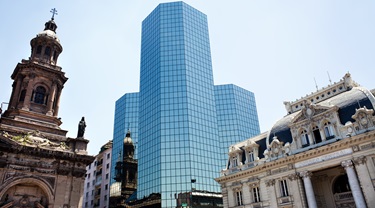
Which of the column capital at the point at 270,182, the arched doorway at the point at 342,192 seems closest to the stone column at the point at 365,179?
the arched doorway at the point at 342,192

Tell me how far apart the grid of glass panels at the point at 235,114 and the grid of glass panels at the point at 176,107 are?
1905 centimetres

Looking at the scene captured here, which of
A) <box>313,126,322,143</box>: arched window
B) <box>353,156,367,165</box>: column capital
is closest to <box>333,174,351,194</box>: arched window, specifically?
<box>353,156,367,165</box>: column capital

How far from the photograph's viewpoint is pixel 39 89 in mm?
44250

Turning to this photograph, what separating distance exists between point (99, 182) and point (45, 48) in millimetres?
53024

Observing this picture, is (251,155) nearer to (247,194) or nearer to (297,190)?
(247,194)

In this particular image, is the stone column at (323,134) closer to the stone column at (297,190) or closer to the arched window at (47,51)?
the stone column at (297,190)

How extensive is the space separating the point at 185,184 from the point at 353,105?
45.6m

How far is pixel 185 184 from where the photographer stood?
70.1 meters

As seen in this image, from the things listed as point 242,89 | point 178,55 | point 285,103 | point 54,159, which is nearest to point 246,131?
point 242,89

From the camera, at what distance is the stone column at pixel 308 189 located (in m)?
33.3

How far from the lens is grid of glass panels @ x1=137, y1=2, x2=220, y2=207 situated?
72562 millimetres

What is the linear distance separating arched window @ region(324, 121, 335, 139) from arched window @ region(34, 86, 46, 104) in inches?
1586

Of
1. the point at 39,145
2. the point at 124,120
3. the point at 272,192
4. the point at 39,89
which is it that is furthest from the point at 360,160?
the point at 124,120

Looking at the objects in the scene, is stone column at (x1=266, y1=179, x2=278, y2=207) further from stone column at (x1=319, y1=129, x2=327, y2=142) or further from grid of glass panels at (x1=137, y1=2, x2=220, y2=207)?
grid of glass panels at (x1=137, y1=2, x2=220, y2=207)
